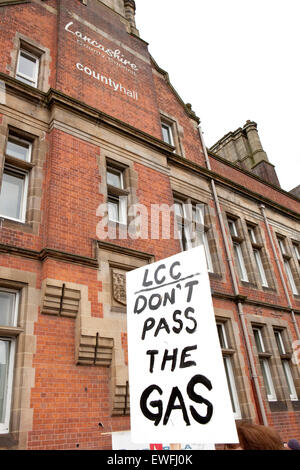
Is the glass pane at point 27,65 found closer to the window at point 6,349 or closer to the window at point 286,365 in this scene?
the window at point 6,349

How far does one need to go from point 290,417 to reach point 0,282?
8.44 meters

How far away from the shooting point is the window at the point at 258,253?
1280 centimetres

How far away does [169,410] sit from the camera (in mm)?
2889

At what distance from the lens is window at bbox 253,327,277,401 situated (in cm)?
1014

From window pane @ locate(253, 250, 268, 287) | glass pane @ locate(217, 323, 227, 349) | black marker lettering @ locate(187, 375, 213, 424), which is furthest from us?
window pane @ locate(253, 250, 268, 287)

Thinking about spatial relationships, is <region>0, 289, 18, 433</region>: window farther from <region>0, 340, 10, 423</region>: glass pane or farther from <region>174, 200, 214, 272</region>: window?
<region>174, 200, 214, 272</region>: window

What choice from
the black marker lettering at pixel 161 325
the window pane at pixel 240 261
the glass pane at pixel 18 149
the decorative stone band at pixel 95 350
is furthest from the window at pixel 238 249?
the black marker lettering at pixel 161 325

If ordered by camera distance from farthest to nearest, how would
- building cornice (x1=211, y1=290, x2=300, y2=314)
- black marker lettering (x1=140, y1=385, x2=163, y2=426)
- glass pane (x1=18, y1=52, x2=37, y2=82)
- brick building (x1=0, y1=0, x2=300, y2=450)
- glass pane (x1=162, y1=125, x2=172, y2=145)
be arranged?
glass pane (x1=162, y1=125, x2=172, y2=145)
building cornice (x1=211, y1=290, x2=300, y2=314)
glass pane (x1=18, y1=52, x2=37, y2=82)
brick building (x1=0, y1=0, x2=300, y2=450)
black marker lettering (x1=140, y1=385, x2=163, y2=426)

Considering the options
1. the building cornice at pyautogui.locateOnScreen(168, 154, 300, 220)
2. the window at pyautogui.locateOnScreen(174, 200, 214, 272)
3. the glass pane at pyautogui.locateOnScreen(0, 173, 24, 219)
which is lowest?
the glass pane at pyautogui.locateOnScreen(0, 173, 24, 219)

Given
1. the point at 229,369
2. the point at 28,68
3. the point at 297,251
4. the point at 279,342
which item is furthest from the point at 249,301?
the point at 28,68

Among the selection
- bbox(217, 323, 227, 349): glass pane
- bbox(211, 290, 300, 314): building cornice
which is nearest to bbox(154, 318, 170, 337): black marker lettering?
bbox(211, 290, 300, 314): building cornice

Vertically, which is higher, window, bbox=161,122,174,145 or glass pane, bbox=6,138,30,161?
window, bbox=161,122,174,145

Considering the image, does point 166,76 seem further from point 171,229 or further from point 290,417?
point 290,417

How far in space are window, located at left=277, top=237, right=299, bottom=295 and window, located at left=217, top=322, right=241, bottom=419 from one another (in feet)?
17.1
